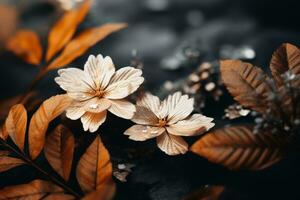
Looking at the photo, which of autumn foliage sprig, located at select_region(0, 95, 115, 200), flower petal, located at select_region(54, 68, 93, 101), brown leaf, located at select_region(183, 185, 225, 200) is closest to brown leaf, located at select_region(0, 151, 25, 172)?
autumn foliage sprig, located at select_region(0, 95, 115, 200)

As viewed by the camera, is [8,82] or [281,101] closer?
[281,101]

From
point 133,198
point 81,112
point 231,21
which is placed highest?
point 231,21

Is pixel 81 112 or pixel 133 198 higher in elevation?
pixel 81 112

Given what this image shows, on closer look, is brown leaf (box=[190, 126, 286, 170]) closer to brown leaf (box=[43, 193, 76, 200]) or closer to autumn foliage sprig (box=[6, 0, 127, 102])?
brown leaf (box=[43, 193, 76, 200])

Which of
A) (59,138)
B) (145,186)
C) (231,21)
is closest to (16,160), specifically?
(59,138)

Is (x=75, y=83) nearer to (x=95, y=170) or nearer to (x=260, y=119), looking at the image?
(x=95, y=170)

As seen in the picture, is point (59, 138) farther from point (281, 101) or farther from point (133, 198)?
point (281, 101)
